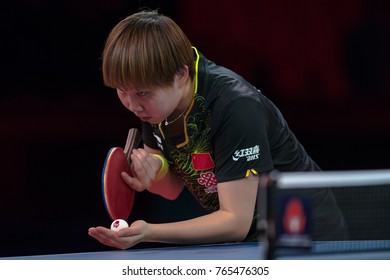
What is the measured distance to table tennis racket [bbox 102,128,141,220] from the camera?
3158mm

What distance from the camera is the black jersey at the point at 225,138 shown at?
Answer: 296cm

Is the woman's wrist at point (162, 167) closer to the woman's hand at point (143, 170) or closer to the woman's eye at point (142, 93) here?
the woman's hand at point (143, 170)

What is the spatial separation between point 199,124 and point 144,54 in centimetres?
36

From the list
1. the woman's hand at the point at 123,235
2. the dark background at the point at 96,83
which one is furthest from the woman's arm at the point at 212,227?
the dark background at the point at 96,83

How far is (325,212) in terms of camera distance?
10.5 ft

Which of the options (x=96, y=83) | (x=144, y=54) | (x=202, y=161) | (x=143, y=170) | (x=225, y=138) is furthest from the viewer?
(x=96, y=83)

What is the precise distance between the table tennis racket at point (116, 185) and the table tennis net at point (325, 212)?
509 mm

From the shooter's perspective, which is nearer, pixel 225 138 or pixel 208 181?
pixel 225 138

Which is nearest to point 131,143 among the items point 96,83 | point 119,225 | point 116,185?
point 116,185

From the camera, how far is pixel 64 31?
5.07 m

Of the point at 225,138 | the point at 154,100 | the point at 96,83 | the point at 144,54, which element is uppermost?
the point at 144,54

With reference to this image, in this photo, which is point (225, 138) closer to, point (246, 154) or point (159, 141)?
point (246, 154)

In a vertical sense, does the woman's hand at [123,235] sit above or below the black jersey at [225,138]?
below
